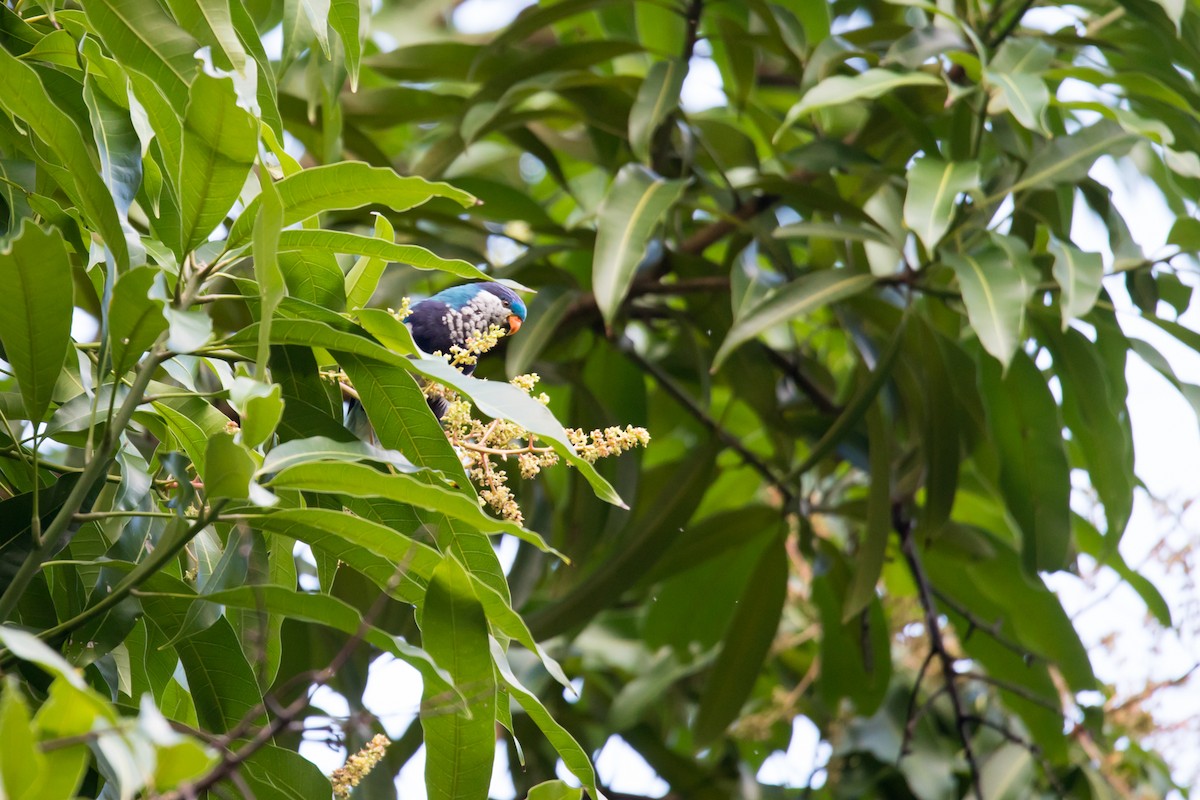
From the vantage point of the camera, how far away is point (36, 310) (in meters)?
0.86

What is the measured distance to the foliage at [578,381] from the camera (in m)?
0.90

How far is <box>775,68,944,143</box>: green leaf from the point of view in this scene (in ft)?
5.81

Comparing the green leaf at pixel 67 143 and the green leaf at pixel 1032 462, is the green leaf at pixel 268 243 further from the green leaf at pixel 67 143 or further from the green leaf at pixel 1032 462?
the green leaf at pixel 1032 462

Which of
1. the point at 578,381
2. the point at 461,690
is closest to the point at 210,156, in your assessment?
the point at 461,690

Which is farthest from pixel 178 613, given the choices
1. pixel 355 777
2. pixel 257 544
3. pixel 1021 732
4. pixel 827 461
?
pixel 1021 732

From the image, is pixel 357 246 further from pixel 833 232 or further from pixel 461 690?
pixel 833 232

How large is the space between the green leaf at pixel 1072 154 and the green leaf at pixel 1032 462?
332 mm

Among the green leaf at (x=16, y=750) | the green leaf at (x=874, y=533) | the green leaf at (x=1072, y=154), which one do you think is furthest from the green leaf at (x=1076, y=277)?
the green leaf at (x=16, y=750)

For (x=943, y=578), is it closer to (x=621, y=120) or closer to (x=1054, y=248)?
(x=1054, y=248)

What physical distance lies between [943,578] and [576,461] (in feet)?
6.38

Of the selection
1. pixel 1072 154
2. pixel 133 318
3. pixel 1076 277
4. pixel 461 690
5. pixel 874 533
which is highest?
pixel 133 318

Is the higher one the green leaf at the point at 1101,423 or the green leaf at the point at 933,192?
the green leaf at the point at 933,192

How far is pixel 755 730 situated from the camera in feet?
8.62

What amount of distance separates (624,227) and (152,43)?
0.81 m
